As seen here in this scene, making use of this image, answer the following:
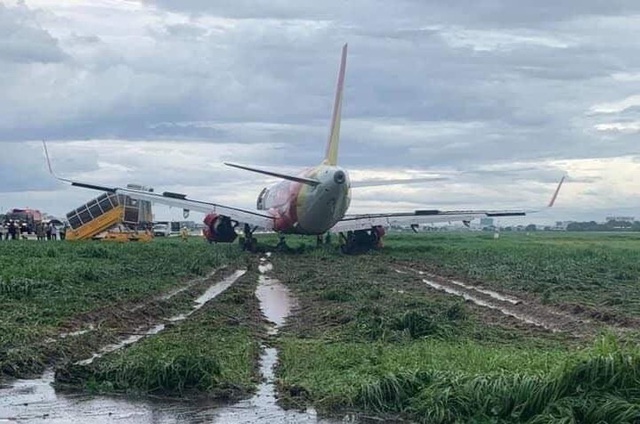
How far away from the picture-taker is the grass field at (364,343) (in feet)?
36.0

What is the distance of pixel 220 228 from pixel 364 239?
7774 millimetres

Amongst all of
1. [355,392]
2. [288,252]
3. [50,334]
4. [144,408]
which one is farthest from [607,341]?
[288,252]

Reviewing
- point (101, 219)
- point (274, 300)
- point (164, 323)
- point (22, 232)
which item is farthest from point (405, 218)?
point (22, 232)

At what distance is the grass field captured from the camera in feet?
36.0

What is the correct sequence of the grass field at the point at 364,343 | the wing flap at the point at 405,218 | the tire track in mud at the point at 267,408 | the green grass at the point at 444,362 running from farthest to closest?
the wing flap at the point at 405,218, the tire track in mud at the point at 267,408, the grass field at the point at 364,343, the green grass at the point at 444,362

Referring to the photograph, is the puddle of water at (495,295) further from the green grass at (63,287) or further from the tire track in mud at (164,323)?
the green grass at (63,287)

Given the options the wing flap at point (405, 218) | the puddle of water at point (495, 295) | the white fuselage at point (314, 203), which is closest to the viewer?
the puddle of water at point (495, 295)

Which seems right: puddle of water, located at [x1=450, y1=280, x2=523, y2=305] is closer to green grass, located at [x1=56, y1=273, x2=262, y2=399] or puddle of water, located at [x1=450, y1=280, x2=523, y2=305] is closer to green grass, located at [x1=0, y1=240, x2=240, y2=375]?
green grass, located at [x1=0, y1=240, x2=240, y2=375]

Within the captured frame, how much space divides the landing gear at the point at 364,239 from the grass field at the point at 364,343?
20.0m

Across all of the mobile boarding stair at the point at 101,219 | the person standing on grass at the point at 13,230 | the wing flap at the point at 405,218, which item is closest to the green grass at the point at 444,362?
the wing flap at the point at 405,218

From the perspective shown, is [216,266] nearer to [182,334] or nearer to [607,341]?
[182,334]

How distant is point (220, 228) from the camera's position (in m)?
56.5

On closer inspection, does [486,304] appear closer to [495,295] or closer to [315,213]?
[495,295]

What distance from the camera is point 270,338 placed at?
18.0 metres
